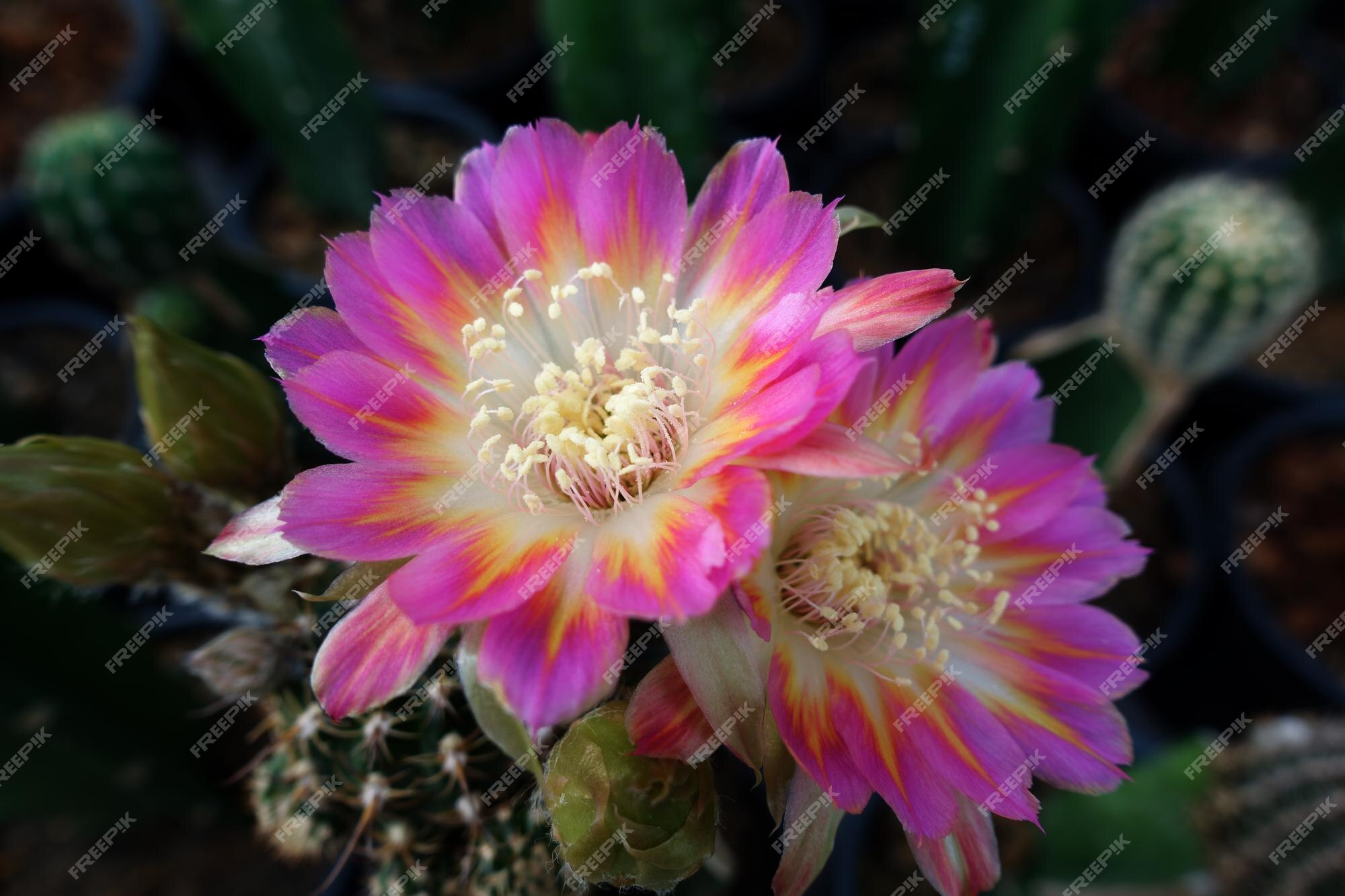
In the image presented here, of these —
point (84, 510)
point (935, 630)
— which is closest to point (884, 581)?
point (935, 630)

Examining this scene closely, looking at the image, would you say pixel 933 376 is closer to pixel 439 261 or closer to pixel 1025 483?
pixel 1025 483

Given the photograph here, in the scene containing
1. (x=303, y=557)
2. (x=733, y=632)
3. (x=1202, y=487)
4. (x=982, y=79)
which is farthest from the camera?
(x=1202, y=487)

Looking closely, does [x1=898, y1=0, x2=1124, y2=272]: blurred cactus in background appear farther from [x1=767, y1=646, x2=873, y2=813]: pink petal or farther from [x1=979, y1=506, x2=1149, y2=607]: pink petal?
[x1=767, y1=646, x2=873, y2=813]: pink petal

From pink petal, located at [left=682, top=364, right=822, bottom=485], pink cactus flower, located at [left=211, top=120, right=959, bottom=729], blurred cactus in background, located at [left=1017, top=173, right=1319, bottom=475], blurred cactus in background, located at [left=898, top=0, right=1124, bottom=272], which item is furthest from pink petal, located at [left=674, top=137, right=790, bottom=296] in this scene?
blurred cactus in background, located at [left=898, top=0, right=1124, bottom=272]

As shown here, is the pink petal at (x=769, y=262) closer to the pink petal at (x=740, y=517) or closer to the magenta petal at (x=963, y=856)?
the pink petal at (x=740, y=517)

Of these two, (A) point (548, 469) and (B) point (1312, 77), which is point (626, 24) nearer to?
(A) point (548, 469)

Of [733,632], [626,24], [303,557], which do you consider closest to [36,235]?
[626,24]

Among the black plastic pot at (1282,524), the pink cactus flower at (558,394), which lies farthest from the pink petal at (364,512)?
the black plastic pot at (1282,524)
